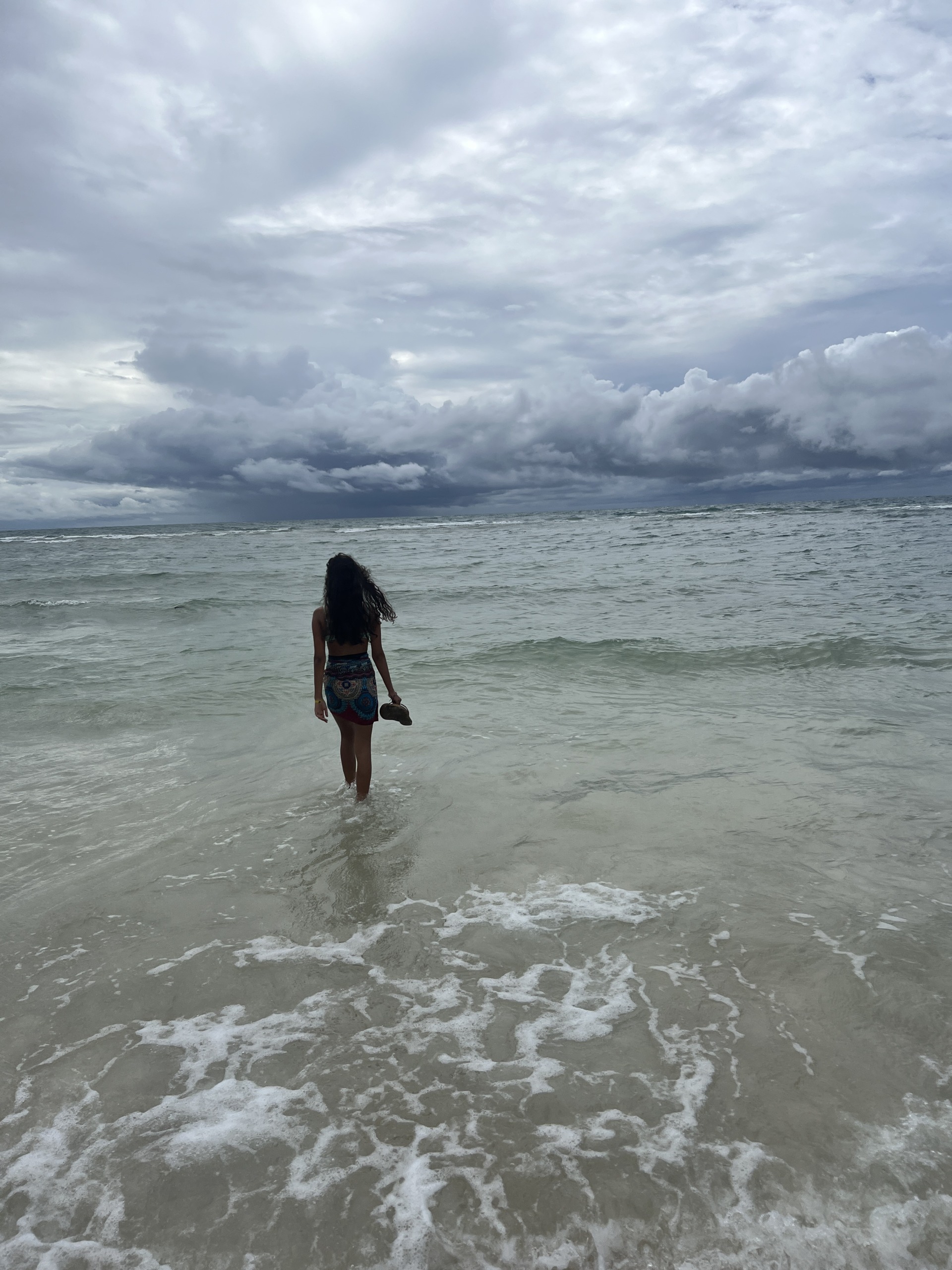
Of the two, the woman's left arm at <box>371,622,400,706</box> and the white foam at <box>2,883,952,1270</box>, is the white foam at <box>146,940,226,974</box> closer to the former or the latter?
the white foam at <box>2,883,952,1270</box>

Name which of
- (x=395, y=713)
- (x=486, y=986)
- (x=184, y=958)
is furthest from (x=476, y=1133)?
(x=395, y=713)

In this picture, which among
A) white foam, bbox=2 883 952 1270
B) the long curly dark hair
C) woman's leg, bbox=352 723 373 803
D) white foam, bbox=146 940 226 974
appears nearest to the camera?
white foam, bbox=2 883 952 1270

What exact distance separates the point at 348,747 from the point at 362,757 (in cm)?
18

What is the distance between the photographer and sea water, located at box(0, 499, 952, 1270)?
2332 millimetres

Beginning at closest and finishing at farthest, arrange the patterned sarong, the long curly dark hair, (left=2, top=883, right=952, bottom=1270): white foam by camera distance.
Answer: (left=2, top=883, right=952, bottom=1270): white foam → the long curly dark hair → the patterned sarong

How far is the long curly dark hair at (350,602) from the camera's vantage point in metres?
5.53

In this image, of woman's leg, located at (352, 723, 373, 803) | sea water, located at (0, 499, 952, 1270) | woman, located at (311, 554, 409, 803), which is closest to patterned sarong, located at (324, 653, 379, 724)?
woman, located at (311, 554, 409, 803)

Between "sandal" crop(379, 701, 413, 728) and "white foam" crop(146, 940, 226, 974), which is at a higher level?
"sandal" crop(379, 701, 413, 728)

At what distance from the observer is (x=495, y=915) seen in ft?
13.4

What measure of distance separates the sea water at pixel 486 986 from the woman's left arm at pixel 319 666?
825mm

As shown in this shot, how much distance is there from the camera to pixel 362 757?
5.92 meters

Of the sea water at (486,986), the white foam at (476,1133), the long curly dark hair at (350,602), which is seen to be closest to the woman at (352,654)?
the long curly dark hair at (350,602)

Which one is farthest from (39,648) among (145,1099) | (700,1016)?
(700,1016)

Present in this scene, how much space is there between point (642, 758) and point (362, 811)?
276cm
